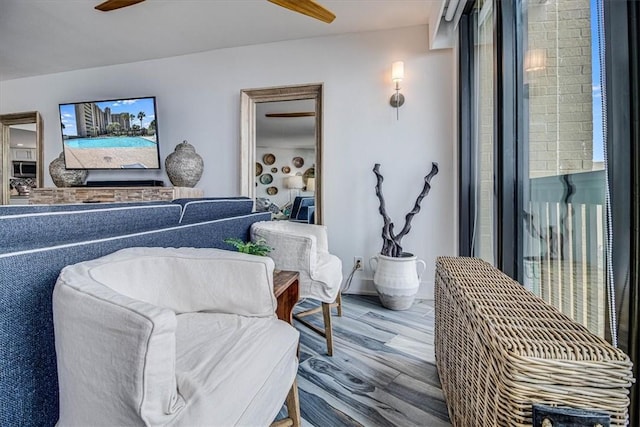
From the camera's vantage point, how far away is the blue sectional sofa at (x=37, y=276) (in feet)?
2.31

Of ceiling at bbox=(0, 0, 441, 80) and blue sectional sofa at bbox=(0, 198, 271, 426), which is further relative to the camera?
ceiling at bbox=(0, 0, 441, 80)

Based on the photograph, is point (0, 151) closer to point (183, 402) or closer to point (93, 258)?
point (93, 258)

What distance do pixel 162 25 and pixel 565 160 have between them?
3.30m

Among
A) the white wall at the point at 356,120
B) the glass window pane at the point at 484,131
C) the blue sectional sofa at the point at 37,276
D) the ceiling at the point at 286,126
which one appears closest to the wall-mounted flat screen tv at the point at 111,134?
the white wall at the point at 356,120

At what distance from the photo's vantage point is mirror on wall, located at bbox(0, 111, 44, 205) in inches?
160

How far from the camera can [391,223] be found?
271 centimetres

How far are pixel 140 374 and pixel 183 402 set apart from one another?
0.13 metres

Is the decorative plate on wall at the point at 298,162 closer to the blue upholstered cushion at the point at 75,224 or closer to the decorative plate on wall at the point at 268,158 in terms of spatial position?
the decorative plate on wall at the point at 268,158

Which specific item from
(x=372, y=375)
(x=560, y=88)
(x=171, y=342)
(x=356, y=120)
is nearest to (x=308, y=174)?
(x=356, y=120)

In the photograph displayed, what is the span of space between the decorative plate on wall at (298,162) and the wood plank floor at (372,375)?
3338 mm

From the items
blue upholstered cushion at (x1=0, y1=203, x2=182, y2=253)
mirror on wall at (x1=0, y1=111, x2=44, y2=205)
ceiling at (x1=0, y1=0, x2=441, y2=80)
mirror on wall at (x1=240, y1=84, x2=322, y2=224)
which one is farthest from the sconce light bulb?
mirror on wall at (x1=0, y1=111, x2=44, y2=205)

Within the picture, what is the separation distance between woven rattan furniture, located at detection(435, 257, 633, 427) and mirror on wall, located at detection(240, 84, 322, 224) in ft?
6.96

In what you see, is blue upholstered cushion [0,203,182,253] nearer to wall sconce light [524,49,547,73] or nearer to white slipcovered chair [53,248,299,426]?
white slipcovered chair [53,248,299,426]

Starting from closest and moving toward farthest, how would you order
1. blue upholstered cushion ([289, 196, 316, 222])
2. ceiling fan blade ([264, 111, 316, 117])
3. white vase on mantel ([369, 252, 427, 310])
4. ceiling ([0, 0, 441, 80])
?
1. white vase on mantel ([369, 252, 427, 310])
2. ceiling ([0, 0, 441, 80])
3. ceiling fan blade ([264, 111, 316, 117])
4. blue upholstered cushion ([289, 196, 316, 222])
